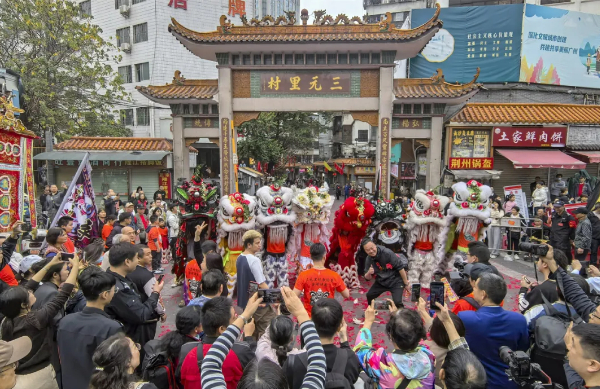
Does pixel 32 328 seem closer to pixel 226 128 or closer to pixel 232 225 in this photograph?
pixel 232 225

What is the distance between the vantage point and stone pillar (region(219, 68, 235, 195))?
12.4 metres

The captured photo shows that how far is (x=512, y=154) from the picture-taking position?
14.1 meters

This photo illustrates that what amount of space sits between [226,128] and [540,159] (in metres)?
11.6

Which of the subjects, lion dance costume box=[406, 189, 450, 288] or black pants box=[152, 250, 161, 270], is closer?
lion dance costume box=[406, 189, 450, 288]

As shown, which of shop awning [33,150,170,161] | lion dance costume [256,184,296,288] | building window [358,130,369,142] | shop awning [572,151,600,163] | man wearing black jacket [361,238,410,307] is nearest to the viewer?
man wearing black jacket [361,238,410,307]

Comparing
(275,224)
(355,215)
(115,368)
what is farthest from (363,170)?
(115,368)

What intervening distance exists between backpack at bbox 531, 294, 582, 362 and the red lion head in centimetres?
390

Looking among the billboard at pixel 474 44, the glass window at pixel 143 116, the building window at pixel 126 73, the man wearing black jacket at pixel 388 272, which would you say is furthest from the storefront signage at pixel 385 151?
the building window at pixel 126 73

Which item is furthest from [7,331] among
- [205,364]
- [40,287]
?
[205,364]

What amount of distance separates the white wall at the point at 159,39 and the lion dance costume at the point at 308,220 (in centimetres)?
1835

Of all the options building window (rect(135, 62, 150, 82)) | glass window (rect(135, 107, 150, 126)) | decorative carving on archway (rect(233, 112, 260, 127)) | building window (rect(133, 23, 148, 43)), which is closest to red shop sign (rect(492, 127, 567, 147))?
decorative carving on archway (rect(233, 112, 260, 127))

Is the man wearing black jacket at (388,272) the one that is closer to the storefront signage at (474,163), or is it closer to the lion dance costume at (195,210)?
the lion dance costume at (195,210)

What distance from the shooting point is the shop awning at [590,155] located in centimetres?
1390

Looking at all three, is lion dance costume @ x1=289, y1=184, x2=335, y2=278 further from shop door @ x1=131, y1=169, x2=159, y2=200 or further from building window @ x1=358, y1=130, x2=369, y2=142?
building window @ x1=358, y1=130, x2=369, y2=142
